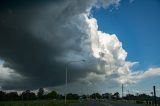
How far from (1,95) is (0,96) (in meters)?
5.29

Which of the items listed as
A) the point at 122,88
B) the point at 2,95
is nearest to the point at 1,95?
the point at 2,95

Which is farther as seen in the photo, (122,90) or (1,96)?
(1,96)

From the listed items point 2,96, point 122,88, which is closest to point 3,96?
point 2,96

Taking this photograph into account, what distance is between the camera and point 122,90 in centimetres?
15912

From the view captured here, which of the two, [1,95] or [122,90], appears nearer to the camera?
[122,90]

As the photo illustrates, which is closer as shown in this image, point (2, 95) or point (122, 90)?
point (122, 90)

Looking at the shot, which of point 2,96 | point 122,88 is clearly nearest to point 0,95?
point 2,96

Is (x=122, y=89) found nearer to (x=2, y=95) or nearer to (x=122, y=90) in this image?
(x=122, y=90)

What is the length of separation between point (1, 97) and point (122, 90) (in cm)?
7368

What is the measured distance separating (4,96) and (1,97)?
7.39 m

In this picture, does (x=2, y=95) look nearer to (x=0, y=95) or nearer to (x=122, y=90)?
(x=0, y=95)

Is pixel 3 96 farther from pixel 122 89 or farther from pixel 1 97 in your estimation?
pixel 122 89

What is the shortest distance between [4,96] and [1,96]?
12.0ft

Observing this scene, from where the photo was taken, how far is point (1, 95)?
650ft
